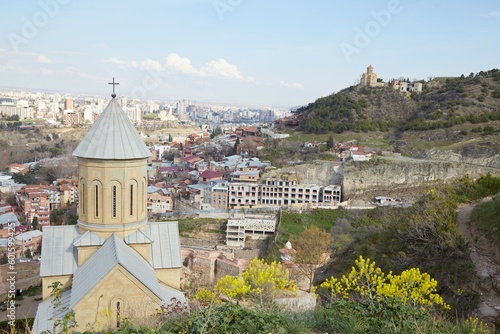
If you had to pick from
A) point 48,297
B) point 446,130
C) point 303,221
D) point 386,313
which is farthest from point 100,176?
point 446,130

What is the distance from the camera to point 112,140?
21.0 feet

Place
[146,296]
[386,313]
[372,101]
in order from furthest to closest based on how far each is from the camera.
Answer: [372,101]
[146,296]
[386,313]

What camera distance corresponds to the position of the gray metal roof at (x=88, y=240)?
20.4ft

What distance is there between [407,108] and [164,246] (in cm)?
3125

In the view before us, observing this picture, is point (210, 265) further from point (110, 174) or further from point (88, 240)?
point (110, 174)

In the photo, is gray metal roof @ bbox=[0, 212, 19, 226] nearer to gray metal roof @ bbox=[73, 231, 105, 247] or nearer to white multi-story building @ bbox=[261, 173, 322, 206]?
white multi-story building @ bbox=[261, 173, 322, 206]

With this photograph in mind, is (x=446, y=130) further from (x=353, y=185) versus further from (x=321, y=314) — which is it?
(x=321, y=314)

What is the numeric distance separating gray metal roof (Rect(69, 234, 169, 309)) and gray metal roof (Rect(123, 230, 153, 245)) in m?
0.10

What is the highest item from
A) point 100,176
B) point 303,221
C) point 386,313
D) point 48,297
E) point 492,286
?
point 100,176

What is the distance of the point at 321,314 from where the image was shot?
327 cm

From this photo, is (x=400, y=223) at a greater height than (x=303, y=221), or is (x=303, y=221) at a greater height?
(x=400, y=223)

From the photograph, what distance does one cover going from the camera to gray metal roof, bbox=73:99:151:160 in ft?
20.8

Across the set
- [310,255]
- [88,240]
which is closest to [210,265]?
[310,255]

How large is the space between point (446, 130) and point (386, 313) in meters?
26.4
